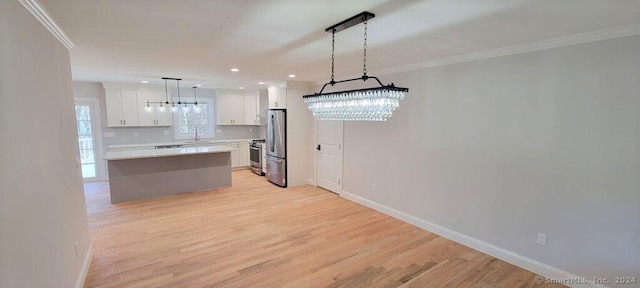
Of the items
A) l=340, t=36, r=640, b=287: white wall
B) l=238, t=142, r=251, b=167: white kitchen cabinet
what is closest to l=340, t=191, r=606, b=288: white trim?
l=340, t=36, r=640, b=287: white wall

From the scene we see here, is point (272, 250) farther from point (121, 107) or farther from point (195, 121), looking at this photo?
point (195, 121)

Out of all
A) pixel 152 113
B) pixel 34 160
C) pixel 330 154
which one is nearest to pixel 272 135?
pixel 330 154

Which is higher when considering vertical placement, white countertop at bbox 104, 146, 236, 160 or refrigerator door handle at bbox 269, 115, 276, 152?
refrigerator door handle at bbox 269, 115, 276, 152

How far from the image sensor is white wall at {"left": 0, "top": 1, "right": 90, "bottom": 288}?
4.30ft

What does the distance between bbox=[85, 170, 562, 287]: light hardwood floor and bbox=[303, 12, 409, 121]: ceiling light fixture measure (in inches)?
62.1

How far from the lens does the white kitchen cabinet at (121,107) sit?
6.18 metres

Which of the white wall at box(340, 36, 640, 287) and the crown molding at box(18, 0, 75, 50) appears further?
the white wall at box(340, 36, 640, 287)

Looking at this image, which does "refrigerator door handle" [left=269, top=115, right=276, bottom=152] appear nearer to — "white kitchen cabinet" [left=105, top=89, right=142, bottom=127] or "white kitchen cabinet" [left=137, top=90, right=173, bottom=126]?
"white kitchen cabinet" [left=137, top=90, right=173, bottom=126]

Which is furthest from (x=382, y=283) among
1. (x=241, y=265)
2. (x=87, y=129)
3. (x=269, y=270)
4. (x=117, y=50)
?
(x=87, y=129)

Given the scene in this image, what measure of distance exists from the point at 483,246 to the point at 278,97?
4.64 meters

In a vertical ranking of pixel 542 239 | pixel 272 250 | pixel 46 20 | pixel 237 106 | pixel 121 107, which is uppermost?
pixel 46 20

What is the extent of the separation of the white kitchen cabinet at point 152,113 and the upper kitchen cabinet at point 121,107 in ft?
0.33

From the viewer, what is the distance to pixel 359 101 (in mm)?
2295

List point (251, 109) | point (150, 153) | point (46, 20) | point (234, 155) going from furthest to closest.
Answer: point (251, 109) → point (234, 155) → point (150, 153) → point (46, 20)
